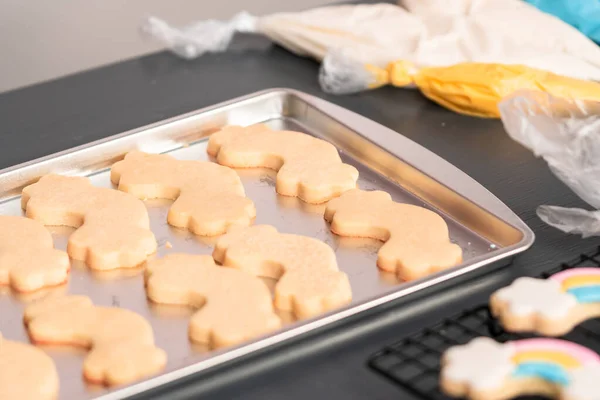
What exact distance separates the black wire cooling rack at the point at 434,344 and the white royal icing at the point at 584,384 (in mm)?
93

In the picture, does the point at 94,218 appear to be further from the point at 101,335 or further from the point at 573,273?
the point at 573,273

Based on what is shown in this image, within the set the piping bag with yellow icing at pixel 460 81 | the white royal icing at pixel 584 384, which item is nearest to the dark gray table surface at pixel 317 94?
the piping bag with yellow icing at pixel 460 81

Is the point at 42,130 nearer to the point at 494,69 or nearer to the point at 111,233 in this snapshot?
the point at 111,233

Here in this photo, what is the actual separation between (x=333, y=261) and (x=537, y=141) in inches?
12.1

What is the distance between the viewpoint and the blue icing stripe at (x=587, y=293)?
835mm

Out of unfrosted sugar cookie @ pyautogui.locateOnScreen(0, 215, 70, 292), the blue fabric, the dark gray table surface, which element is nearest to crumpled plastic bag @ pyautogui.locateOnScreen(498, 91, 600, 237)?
the dark gray table surface

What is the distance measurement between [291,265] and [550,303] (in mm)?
258

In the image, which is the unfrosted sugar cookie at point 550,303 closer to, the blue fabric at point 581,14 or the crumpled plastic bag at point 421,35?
the crumpled plastic bag at point 421,35

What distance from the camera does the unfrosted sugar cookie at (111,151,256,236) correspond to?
3.44 ft

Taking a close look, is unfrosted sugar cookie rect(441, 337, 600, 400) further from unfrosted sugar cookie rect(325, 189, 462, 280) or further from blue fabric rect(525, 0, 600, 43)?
blue fabric rect(525, 0, 600, 43)

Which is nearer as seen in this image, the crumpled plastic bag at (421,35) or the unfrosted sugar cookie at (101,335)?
the unfrosted sugar cookie at (101,335)

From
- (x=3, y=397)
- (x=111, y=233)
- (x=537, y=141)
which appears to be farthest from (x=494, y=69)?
(x=3, y=397)

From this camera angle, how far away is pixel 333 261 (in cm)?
96

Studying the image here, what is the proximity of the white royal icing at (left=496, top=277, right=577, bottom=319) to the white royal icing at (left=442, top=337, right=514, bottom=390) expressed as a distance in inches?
2.5
